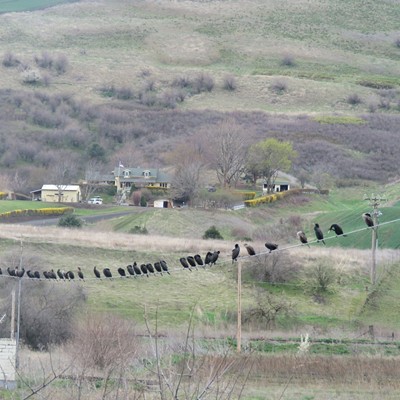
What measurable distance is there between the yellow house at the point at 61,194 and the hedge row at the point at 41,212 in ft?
24.4

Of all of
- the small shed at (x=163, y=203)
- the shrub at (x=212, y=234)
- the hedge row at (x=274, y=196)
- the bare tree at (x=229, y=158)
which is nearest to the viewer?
the shrub at (x=212, y=234)

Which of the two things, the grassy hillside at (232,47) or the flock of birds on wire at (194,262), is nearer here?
the flock of birds on wire at (194,262)

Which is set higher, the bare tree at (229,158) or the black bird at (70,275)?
the black bird at (70,275)

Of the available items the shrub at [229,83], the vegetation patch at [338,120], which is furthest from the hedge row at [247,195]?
the shrub at [229,83]

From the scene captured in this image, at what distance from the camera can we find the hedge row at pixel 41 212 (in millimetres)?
62031

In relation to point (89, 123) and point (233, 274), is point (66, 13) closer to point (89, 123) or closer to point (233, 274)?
point (89, 123)

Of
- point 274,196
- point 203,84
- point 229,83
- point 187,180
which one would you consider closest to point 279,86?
point 229,83

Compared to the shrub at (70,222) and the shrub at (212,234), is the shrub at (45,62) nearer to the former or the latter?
the shrub at (70,222)

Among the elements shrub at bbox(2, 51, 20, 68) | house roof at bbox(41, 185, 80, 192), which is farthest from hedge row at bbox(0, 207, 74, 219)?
shrub at bbox(2, 51, 20, 68)

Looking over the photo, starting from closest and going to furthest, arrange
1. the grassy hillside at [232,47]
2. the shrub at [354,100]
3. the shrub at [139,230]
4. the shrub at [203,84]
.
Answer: the shrub at [139,230]
the shrub at [354,100]
the grassy hillside at [232,47]
the shrub at [203,84]

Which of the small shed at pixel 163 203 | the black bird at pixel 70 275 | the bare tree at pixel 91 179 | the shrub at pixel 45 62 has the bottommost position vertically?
the bare tree at pixel 91 179

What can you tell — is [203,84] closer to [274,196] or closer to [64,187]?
[64,187]

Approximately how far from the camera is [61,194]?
7444 cm

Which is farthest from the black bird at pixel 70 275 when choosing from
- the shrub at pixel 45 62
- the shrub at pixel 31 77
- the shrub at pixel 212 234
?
the shrub at pixel 45 62
